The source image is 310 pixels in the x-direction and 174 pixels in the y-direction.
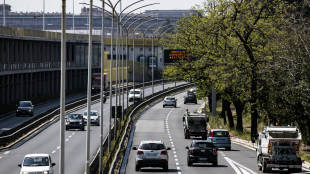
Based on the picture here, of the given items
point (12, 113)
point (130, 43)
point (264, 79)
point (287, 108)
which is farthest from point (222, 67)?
point (130, 43)

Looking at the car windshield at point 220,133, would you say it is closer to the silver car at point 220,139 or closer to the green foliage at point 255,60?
the silver car at point 220,139

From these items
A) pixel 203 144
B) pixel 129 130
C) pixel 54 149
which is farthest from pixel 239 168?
pixel 129 130

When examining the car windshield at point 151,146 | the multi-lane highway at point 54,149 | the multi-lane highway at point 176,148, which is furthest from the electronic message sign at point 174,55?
the car windshield at point 151,146

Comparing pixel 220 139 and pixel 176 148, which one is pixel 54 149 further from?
pixel 220 139

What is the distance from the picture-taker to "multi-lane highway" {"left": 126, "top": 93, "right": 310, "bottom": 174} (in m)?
36.7

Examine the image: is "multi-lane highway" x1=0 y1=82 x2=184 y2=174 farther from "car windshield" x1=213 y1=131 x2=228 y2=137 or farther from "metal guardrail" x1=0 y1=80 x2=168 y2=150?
"car windshield" x1=213 y1=131 x2=228 y2=137

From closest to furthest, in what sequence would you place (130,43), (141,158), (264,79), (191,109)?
1. (141,158)
2. (264,79)
3. (191,109)
4. (130,43)

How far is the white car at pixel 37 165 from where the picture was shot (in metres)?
31.6

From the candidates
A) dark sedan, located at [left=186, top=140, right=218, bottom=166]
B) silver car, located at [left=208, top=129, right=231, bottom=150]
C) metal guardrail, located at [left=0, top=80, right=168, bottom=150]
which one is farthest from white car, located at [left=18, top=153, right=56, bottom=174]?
silver car, located at [left=208, top=129, right=231, bottom=150]

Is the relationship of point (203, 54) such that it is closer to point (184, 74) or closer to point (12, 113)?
point (184, 74)

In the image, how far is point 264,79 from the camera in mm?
54562

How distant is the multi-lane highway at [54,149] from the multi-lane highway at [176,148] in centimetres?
317

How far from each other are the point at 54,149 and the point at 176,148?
9.27 m

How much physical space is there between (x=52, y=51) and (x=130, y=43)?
204ft
